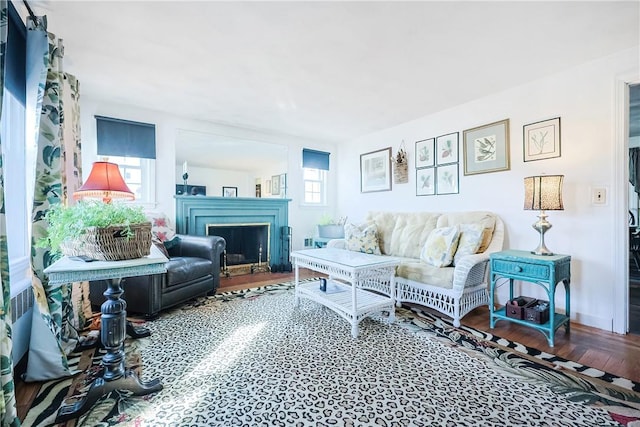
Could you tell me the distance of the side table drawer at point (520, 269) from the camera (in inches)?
86.5

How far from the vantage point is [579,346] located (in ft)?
6.90

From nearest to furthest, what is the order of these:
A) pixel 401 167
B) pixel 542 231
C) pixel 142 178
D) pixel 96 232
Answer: pixel 96 232
pixel 542 231
pixel 142 178
pixel 401 167

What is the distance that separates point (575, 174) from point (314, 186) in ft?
11.7

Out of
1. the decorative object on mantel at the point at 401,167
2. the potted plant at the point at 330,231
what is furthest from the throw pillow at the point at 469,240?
the potted plant at the point at 330,231

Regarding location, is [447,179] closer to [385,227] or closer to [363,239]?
[385,227]

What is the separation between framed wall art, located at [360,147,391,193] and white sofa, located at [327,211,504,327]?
2.76 ft

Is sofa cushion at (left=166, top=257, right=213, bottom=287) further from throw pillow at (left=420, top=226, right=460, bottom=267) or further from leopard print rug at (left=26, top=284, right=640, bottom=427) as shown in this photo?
throw pillow at (left=420, top=226, right=460, bottom=267)

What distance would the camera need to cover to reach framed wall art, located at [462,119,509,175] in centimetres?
303

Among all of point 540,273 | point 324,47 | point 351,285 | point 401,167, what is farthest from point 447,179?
point 324,47

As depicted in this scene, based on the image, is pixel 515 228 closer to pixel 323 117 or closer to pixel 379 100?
pixel 379 100

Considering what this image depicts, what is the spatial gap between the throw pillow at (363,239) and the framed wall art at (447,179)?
99 centimetres

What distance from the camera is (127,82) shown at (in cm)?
283

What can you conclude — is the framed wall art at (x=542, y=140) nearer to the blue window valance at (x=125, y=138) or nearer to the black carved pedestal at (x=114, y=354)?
the black carved pedestal at (x=114, y=354)

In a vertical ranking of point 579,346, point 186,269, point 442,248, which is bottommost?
point 579,346
